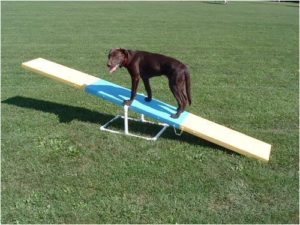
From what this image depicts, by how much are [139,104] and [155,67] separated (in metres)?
0.74

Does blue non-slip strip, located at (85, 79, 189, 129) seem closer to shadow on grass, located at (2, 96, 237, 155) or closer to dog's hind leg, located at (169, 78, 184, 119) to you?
dog's hind leg, located at (169, 78, 184, 119)

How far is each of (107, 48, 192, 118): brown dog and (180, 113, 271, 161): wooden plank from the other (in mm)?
339

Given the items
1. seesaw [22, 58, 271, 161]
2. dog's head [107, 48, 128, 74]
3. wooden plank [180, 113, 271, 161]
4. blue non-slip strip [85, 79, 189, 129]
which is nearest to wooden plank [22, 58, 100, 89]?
seesaw [22, 58, 271, 161]

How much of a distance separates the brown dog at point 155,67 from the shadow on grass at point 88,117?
536 mm

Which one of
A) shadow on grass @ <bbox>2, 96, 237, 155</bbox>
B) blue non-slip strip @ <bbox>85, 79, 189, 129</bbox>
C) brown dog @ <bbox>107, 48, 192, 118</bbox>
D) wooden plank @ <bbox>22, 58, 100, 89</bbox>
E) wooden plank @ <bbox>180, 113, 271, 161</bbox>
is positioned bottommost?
shadow on grass @ <bbox>2, 96, 237, 155</bbox>

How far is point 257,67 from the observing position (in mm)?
11961

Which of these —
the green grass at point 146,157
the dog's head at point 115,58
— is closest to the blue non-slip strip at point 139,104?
the green grass at point 146,157

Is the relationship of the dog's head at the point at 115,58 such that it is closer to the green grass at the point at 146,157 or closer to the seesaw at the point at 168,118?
the seesaw at the point at 168,118

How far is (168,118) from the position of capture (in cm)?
623

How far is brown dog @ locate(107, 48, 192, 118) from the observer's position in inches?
237

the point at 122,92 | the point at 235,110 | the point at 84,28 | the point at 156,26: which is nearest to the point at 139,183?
the point at 122,92

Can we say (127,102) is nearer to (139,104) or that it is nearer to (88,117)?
(139,104)

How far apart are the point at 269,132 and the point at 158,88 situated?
10.7 feet

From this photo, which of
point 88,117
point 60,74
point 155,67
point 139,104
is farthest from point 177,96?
point 60,74
